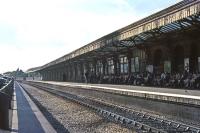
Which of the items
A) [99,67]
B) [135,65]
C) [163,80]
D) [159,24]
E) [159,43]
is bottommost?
[163,80]

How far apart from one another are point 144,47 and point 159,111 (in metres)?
20.8

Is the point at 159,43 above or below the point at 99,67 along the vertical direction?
above

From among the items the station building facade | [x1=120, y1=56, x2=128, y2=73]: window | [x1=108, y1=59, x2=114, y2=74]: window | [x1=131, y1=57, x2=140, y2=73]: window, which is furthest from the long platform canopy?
[x1=108, y1=59, x2=114, y2=74]: window

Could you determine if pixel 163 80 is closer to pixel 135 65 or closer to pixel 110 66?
pixel 135 65

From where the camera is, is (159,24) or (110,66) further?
(110,66)

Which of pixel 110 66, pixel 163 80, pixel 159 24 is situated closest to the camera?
pixel 159 24

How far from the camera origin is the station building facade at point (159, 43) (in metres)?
25.9

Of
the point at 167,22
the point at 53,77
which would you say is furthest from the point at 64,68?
the point at 167,22

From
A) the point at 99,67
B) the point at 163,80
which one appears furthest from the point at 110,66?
the point at 163,80

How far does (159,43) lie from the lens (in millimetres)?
37688

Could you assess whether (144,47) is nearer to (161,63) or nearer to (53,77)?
(161,63)

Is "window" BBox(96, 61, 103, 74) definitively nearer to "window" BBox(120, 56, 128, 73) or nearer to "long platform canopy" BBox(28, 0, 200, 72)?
"window" BBox(120, 56, 128, 73)

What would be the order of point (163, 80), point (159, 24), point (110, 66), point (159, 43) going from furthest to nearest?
1. point (110, 66)
2. point (159, 43)
3. point (163, 80)
4. point (159, 24)

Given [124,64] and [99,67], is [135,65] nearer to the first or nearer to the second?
[124,64]
